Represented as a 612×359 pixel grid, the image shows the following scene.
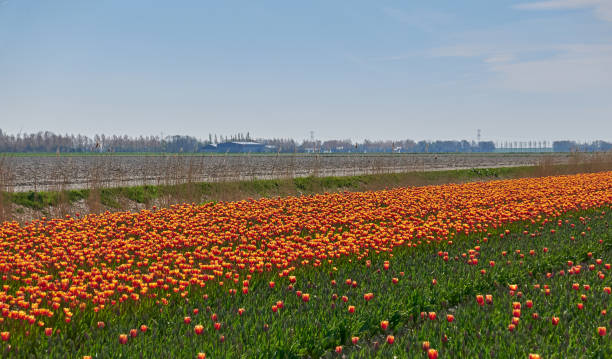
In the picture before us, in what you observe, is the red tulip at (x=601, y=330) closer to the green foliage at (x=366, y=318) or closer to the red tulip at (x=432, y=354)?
the green foliage at (x=366, y=318)

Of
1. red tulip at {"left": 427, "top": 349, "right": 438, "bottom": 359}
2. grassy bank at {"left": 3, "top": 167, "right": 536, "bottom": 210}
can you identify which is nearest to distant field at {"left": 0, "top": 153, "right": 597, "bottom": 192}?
grassy bank at {"left": 3, "top": 167, "right": 536, "bottom": 210}

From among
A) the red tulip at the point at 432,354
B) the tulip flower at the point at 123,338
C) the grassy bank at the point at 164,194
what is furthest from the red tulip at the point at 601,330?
the grassy bank at the point at 164,194

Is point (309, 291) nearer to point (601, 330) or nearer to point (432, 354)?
Answer: point (432, 354)

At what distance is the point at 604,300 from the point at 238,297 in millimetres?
4367

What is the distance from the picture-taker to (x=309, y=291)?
7.24 metres

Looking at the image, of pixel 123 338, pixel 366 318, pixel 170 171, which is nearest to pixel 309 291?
pixel 366 318

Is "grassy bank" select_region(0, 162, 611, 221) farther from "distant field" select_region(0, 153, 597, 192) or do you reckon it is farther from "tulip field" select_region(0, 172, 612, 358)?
"tulip field" select_region(0, 172, 612, 358)

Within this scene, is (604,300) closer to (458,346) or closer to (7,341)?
(458,346)

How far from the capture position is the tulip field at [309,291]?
5.36 metres

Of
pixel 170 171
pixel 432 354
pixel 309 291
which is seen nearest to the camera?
pixel 432 354

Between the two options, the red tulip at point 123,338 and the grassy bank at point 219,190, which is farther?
the grassy bank at point 219,190

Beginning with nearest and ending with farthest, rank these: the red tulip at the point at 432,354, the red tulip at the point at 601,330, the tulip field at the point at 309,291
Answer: the red tulip at the point at 432,354
the tulip field at the point at 309,291
the red tulip at the point at 601,330

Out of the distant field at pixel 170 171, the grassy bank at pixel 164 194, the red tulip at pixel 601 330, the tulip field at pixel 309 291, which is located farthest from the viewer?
the distant field at pixel 170 171

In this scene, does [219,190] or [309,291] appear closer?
[309,291]
